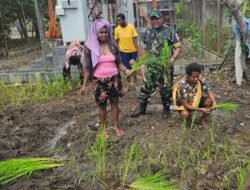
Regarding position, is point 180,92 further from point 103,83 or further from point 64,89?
point 64,89

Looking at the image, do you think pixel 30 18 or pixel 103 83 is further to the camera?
pixel 30 18

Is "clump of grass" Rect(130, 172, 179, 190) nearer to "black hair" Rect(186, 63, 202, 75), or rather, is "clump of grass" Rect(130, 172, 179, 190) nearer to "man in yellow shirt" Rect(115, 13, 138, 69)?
"black hair" Rect(186, 63, 202, 75)

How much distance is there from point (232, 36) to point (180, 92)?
3637 millimetres

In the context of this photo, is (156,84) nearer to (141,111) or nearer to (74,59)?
(141,111)

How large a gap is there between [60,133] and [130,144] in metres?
1.24

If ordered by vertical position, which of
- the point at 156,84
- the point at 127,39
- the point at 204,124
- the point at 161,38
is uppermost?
the point at 161,38

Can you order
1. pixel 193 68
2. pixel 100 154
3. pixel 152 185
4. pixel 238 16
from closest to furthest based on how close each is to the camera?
pixel 152 185
pixel 100 154
pixel 193 68
pixel 238 16

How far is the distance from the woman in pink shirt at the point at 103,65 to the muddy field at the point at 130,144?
1.68ft

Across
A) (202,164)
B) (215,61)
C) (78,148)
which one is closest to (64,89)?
(78,148)

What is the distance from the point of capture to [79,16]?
891 cm

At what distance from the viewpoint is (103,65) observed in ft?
14.6

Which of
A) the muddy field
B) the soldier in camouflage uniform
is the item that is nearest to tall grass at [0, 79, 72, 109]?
the muddy field

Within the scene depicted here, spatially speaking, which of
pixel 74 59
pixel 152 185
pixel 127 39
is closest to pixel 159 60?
pixel 152 185

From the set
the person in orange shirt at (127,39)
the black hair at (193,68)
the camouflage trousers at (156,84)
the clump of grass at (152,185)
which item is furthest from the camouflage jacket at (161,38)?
the clump of grass at (152,185)
